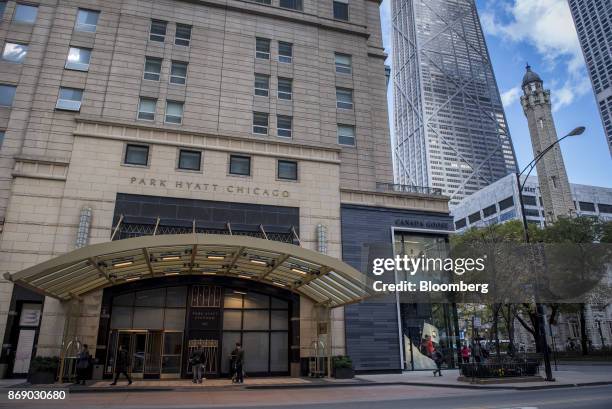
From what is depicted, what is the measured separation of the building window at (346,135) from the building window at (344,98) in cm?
169

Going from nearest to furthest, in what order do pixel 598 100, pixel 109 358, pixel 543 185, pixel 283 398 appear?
pixel 283 398 → pixel 109 358 → pixel 543 185 → pixel 598 100

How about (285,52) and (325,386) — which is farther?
(285,52)

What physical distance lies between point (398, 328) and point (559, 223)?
93.6ft

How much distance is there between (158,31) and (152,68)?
3.14 meters

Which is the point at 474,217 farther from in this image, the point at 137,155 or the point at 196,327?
the point at 137,155

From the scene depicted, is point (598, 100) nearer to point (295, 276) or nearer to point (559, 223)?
point (559, 223)

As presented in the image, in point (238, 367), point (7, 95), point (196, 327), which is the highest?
point (7, 95)

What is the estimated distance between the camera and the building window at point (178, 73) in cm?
2841

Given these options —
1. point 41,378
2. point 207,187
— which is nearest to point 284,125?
point 207,187

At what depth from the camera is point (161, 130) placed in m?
25.8

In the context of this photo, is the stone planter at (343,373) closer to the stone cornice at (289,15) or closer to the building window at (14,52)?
the stone cornice at (289,15)

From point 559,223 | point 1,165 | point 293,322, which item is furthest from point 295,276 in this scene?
point 559,223

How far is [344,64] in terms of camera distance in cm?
3303

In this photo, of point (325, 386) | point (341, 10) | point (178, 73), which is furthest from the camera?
point (341, 10)
